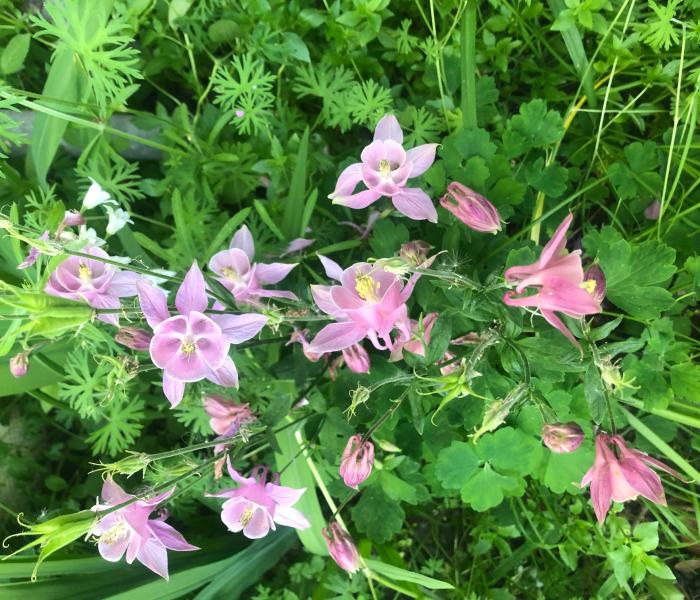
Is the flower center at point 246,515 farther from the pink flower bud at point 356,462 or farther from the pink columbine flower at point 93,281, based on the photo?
the pink columbine flower at point 93,281

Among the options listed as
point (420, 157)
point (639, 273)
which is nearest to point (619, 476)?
point (639, 273)

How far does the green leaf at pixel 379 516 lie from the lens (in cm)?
130

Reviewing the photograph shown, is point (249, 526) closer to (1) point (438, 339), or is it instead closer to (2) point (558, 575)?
(1) point (438, 339)

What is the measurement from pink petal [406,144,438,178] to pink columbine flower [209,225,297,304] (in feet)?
0.97

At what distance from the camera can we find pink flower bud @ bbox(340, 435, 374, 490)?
3.11ft

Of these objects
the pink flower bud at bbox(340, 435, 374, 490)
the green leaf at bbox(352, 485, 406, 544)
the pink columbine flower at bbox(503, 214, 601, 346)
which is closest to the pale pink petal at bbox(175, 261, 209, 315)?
the pink flower bud at bbox(340, 435, 374, 490)

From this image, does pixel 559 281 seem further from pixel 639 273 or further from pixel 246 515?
pixel 246 515

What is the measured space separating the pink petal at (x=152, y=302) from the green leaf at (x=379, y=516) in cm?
72

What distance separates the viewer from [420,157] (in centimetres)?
105

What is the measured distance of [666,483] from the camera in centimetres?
138

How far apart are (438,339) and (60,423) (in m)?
1.44

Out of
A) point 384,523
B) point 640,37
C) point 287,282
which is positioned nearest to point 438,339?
point 287,282

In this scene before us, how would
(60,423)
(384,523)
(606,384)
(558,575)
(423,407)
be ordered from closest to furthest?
(606,384) → (423,407) → (384,523) → (558,575) → (60,423)

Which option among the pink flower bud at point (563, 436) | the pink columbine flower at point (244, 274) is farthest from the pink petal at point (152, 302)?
the pink flower bud at point (563, 436)
